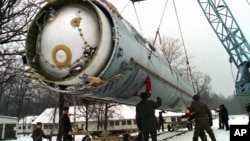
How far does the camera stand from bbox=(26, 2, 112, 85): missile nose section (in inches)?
181

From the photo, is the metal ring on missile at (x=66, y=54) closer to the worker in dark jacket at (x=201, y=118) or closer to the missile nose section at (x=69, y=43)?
the missile nose section at (x=69, y=43)

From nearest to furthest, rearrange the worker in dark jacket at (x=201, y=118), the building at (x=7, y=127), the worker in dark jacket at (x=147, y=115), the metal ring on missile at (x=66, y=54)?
the metal ring on missile at (x=66, y=54)
the worker in dark jacket at (x=147, y=115)
the worker in dark jacket at (x=201, y=118)
the building at (x=7, y=127)

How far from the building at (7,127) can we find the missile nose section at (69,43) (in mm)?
25130

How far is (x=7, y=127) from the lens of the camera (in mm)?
28203

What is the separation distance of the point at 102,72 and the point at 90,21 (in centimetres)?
87

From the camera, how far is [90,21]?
478cm

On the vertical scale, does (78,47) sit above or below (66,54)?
above

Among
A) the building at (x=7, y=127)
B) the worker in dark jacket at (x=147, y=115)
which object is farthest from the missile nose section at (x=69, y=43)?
the building at (x=7, y=127)

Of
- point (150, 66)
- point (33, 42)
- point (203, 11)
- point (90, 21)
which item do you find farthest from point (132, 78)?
point (203, 11)

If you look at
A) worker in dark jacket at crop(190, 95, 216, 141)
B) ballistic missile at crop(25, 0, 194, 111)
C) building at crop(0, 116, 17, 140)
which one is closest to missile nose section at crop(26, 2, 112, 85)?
ballistic missile at crop(25, 0, 194, 111)

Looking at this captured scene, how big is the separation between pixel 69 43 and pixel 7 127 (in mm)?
26596

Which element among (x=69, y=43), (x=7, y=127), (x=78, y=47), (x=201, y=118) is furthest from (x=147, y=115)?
(x=7, y=127)

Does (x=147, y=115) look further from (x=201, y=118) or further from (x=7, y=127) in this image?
(x=7, y=127)

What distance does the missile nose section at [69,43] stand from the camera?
4609 mm
